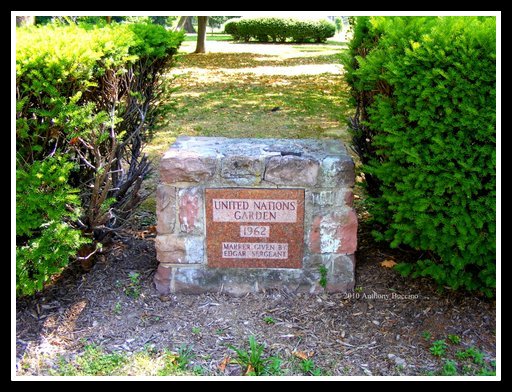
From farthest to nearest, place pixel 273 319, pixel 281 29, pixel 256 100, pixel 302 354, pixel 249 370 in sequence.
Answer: pixel 281 29 < pixel 256 100 < pixel 273 319 < pixel 302 354 < pixel 249 370

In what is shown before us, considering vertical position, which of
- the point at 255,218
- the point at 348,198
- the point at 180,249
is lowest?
the point at 180,249

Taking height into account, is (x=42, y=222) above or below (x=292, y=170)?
below

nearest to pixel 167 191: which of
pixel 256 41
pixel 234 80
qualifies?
pixel 234 80

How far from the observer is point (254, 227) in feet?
11.6

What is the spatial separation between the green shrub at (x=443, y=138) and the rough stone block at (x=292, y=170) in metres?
0.42

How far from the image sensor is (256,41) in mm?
23484

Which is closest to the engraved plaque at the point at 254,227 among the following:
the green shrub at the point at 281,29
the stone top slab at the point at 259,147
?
the stone top slab at the point at 259,147

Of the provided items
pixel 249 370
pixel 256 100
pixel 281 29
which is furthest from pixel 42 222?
pixel 281 29

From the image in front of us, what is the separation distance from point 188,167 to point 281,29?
67.0 ft

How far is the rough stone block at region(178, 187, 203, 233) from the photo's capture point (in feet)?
11.4

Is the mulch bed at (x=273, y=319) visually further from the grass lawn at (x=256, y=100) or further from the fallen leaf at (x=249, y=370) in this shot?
the grass lawn at (x=256, y=100)

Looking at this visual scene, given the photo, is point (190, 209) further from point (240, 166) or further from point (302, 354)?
point (302, 354)
